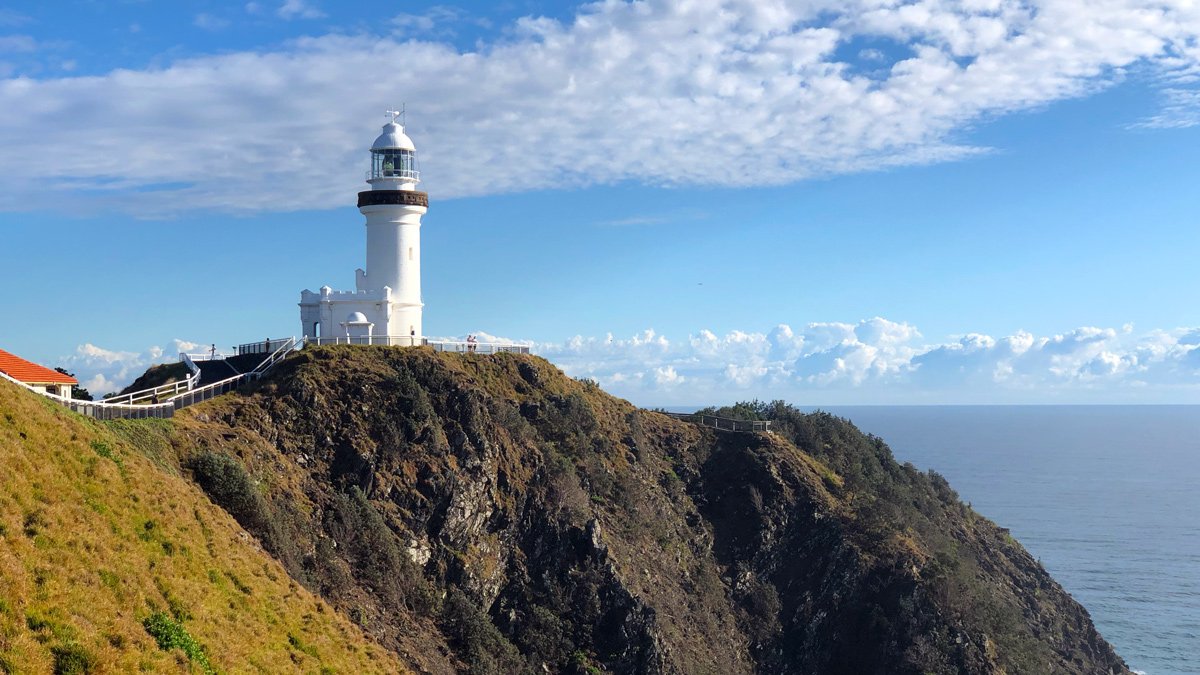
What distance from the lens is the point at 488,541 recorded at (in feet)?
163

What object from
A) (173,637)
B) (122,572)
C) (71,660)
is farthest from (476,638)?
(71,660)

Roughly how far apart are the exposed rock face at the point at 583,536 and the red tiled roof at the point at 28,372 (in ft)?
15.6

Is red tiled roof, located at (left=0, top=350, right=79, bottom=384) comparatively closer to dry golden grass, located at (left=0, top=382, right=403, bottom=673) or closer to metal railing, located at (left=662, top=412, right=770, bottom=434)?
dry golden grass, located at (left=0, top=382, right=403, bottom=673)

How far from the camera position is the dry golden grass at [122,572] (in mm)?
19828

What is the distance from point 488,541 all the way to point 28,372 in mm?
20153

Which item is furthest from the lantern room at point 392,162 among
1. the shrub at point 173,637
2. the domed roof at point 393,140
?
the shrub at point 173,637

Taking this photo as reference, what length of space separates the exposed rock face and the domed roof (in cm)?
1267

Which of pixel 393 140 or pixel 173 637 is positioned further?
pixel 393 140

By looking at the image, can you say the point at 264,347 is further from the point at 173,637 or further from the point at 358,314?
the point at 173,637

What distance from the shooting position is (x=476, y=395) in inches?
2153

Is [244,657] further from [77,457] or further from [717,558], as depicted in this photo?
[717,558]

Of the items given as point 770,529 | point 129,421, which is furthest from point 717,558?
point 129,421

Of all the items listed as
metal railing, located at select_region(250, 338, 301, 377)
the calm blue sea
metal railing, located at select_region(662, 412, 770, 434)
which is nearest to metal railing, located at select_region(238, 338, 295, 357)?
metal railing, located at select_region(250, 338, 301, 377)

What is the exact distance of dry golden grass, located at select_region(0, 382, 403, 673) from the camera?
19.8 meters
